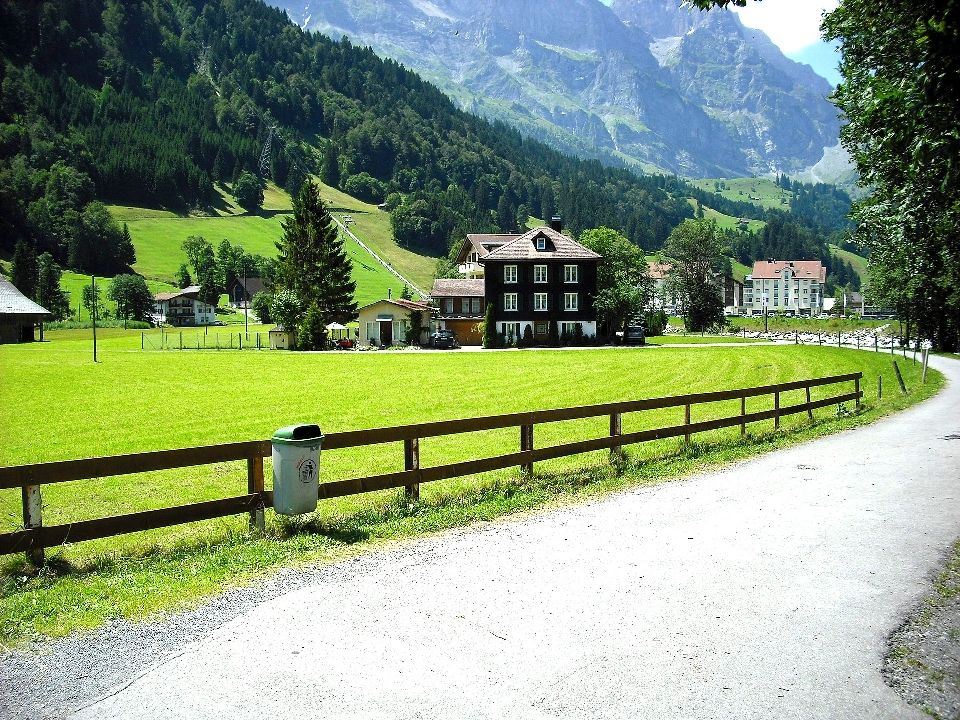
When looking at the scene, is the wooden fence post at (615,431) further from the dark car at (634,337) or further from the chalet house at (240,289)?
the chalet house at (240,289)

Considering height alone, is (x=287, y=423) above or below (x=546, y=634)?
below

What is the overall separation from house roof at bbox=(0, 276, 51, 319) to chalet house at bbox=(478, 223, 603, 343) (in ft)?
136

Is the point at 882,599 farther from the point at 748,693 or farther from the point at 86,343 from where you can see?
the point at 86,343

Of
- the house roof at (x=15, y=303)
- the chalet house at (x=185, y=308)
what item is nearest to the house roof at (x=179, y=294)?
the chalet house at (x=185, y=308)

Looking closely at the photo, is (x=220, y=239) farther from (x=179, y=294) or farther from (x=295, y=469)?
(x=295, y=469)

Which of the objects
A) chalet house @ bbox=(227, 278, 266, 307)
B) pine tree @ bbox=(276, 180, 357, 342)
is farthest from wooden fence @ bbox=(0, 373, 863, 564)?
chalet house @ bbox=(227, 278, 266, 307)

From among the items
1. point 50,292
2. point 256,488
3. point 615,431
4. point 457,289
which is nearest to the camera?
point 256,488

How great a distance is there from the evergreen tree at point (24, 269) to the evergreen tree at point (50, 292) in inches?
21.5

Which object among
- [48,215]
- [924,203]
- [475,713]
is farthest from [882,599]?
[48,215]

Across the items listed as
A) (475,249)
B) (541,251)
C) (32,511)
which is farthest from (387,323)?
(32,511)

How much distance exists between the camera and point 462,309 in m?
86.3

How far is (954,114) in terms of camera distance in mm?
10828

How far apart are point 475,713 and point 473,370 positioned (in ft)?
135

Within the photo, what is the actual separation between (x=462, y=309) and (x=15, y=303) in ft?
158
